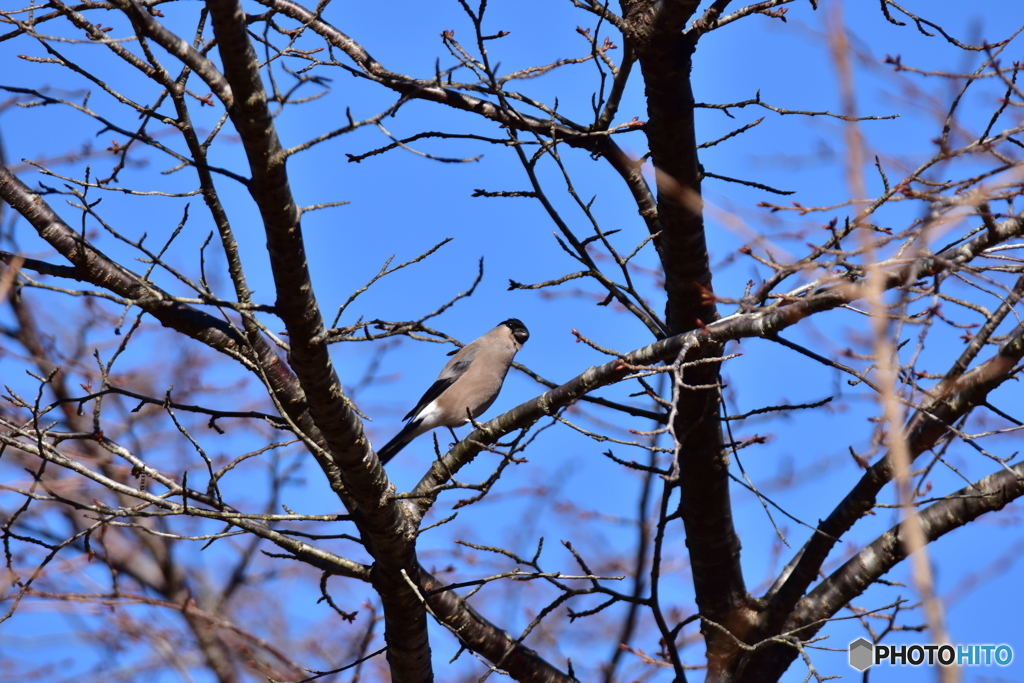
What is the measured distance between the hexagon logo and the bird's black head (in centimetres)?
320

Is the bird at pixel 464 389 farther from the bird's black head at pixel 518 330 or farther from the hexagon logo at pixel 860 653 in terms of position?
the hexagon logo at pixel 860 653

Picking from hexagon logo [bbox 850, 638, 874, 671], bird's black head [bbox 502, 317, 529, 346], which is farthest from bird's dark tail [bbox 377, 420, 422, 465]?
hexagon logo [bbox 850, 638, 874, 671]

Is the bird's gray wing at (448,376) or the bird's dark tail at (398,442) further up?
the bird's gray wing at (448,376)

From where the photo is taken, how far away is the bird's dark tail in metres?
4.90

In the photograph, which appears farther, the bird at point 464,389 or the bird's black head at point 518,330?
the bird's black head at point 518,330

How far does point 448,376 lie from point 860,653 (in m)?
3.09

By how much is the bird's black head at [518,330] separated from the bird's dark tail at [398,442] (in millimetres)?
1195

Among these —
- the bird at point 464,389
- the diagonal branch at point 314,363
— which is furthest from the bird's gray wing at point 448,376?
the diagonal branch at point 314,363

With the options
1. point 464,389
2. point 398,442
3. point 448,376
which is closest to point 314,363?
point 398,442

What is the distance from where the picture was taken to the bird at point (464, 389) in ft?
18.0

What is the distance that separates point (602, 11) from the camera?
10.0ft

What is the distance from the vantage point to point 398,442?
4992 mm

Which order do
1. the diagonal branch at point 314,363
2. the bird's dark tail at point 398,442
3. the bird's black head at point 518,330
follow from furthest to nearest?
the bird's black head at point 518,330 → the bird's dark tail at point 398,442 → the diagonal branch at point 314,363

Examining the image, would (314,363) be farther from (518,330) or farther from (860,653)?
(518,330)
